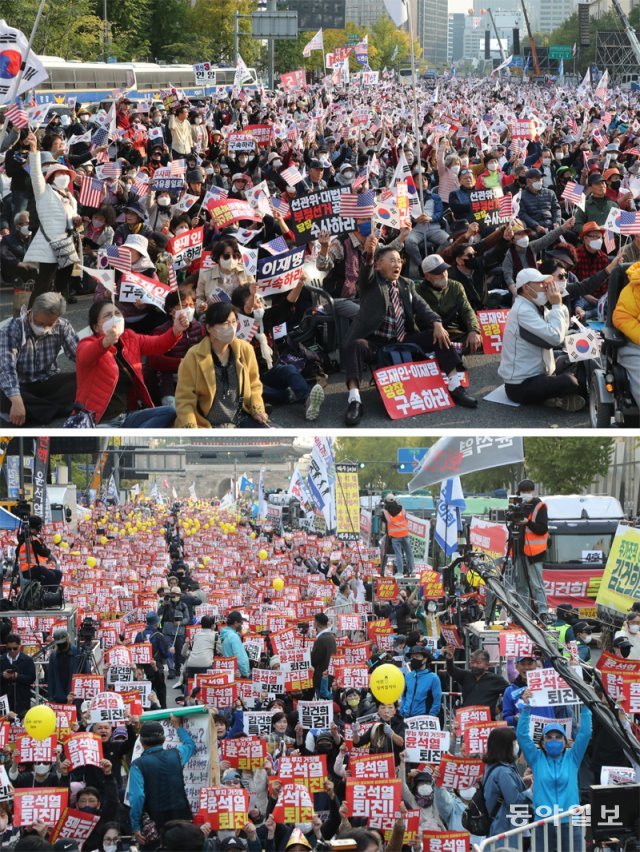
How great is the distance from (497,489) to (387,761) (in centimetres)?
1463

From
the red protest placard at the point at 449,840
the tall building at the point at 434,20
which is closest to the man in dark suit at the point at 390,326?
the red protest placard at the point at 449,840

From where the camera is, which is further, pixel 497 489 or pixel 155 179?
pixel 497 489

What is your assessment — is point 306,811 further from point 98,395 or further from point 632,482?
point 632,482

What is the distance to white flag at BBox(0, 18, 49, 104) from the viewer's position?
10125 millimetres

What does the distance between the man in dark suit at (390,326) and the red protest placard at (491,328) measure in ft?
2.76

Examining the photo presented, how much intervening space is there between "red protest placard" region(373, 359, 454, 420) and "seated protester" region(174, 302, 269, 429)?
5.83 feet

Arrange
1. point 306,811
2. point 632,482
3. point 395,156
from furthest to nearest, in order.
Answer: point 395,156, point 632,482, point 306,811

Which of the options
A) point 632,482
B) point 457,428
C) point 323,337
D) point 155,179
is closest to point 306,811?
point 457,428

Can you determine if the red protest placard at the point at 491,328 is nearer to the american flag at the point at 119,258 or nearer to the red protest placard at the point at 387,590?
the american flag at the point at 119,258

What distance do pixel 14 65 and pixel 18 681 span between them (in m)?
5.30

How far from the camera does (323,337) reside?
947 cm

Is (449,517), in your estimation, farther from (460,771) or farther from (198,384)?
(198,384)

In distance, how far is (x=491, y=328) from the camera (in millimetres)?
9680

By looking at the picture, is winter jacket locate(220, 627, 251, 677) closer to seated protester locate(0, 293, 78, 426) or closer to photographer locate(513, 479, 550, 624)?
photographer locate(513, 479, 550, 624)
